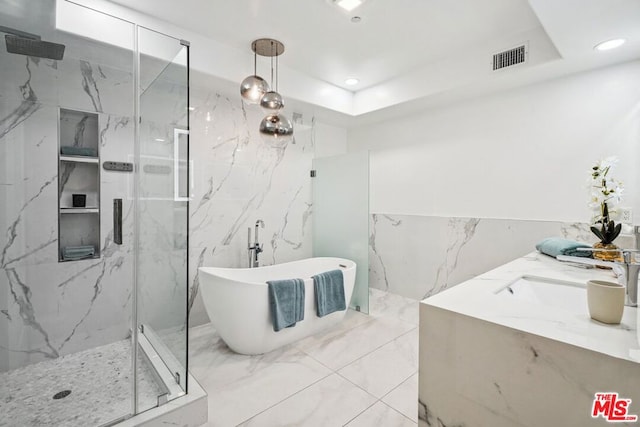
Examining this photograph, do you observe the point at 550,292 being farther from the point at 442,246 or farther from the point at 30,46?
the point at 30,46

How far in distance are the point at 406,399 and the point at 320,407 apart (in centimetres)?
57

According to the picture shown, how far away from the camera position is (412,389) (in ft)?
7.09

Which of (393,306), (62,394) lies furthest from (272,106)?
(393,306)

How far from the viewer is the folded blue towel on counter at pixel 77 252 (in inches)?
99.9

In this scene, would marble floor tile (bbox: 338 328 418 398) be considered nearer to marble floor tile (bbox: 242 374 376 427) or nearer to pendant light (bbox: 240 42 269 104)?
marble floor tile (bbox: 242 374 376 427)

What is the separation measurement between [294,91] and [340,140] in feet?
4.86

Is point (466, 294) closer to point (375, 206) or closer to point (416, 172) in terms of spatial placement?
point (416, 172)

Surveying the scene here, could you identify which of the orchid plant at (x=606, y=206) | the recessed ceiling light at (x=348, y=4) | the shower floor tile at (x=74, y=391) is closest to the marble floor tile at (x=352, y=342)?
Answer: the shower floor tile at (x=74, y=391)

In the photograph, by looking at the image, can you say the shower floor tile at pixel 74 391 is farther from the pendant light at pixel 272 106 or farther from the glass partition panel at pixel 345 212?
the glass partition panel at pixel 345 212

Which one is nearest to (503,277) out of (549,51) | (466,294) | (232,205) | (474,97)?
(466,294)

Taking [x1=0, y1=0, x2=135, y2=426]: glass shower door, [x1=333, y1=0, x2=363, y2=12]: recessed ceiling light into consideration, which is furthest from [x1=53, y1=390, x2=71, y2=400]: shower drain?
[x1=333, y1=0, x2=363, y2=12]: recessed ceiling light

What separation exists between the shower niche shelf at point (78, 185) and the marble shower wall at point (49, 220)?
4 centimetres

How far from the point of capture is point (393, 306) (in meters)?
3.80

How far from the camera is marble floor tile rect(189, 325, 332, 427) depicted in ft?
6.51
